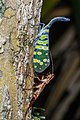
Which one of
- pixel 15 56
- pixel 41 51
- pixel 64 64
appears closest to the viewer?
pixel 15 56

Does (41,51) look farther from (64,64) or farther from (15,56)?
(64,64)

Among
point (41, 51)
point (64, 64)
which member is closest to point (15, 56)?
point (41, 51)

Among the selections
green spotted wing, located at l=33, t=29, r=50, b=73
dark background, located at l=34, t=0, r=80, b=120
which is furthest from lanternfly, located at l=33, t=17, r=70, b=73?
dark background, located at l=34, t=0, r=80, b=120

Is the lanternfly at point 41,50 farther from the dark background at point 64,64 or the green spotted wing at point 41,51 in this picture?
the dark background at point 64,64

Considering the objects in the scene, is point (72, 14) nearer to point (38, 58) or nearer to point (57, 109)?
point (57, 109)

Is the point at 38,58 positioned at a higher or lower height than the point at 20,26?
lower

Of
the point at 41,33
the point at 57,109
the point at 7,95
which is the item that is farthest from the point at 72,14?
the point at 7,95

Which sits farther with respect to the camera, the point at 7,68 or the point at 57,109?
the point at 57,109
